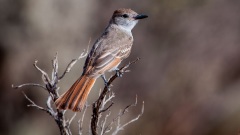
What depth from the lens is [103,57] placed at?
6789 mm

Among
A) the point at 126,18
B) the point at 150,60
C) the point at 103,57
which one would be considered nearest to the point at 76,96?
the point at 103,57

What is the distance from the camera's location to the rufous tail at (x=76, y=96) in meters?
5.82

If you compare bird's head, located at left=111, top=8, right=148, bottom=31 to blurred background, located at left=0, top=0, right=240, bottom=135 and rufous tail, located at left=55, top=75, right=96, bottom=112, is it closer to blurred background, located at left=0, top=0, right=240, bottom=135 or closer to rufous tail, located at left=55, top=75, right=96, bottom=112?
rufous tail, located at left=55, top=75, right=96, bottom=112

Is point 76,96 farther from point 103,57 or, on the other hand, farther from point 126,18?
point 126,18

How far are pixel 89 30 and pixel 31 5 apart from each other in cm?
192

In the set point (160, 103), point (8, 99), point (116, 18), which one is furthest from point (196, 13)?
point (116, 18)

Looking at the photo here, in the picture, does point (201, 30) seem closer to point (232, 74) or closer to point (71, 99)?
point (232, 74)

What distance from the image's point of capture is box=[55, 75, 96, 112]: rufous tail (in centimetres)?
582

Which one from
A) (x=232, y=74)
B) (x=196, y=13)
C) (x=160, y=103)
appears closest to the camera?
(x=160, y=103)

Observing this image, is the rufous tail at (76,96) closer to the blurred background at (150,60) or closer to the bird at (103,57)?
the bird at (103,57)

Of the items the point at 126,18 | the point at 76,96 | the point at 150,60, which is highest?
the point at 126,18

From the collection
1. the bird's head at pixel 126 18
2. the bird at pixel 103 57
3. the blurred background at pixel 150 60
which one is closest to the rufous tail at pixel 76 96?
the bird at pixel 103 57

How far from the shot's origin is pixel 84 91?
6.25 metres

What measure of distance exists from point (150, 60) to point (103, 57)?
1030cm
